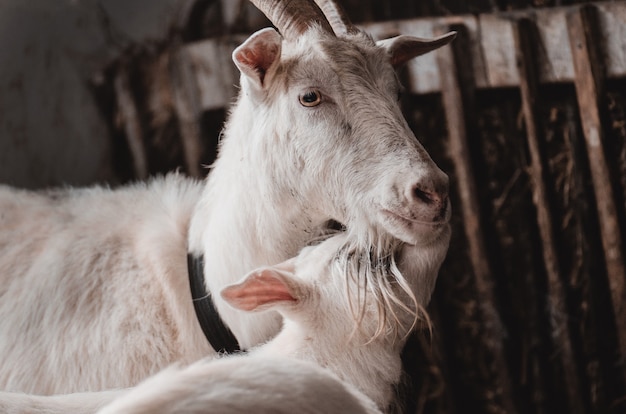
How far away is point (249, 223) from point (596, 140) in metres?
1.99

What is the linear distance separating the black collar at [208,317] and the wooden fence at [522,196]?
66.9 inches

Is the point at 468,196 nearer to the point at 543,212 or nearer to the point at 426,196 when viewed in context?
the point at 543,212

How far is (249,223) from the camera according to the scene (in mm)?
3223

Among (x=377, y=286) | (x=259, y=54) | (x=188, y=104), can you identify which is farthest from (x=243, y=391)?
(x=188, y=104)

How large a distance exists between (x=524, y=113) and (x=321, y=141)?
1792mm

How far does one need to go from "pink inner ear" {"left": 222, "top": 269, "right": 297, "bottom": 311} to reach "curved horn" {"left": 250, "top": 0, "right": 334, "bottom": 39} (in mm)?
1009

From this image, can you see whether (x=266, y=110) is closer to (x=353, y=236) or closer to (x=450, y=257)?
(x=353, y=236)

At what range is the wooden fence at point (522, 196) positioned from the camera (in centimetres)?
432

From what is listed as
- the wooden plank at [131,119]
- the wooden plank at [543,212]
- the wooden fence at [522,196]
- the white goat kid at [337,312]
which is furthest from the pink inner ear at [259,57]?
the wooden plank at [131,119]

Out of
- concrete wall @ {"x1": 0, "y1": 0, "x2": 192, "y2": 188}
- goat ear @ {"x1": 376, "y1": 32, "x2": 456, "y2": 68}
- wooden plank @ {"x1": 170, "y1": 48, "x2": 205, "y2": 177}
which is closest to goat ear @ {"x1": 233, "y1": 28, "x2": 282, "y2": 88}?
goat ear @ {"x1": 376, "y1": 32, "x2": 456, "y2": 68}

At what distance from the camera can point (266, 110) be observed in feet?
10.4

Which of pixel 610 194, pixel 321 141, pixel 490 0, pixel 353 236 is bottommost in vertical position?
pixel 610 194

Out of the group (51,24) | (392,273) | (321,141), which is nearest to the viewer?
(392,273)

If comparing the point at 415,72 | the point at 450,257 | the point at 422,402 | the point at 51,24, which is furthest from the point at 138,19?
the point at 422,402
